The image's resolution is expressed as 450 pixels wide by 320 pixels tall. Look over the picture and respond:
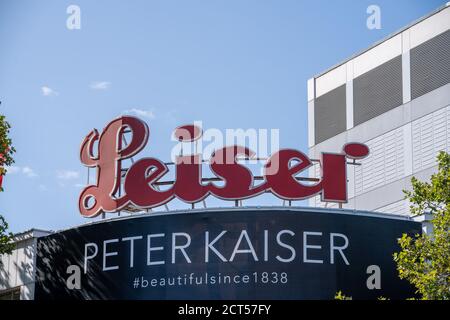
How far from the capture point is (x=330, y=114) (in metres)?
81.6

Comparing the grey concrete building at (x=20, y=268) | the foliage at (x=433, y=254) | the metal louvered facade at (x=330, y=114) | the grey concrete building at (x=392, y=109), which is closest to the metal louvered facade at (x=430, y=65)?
the grey concrete building at (x=392, y=109)

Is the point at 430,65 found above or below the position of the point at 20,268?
above

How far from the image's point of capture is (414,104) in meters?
73.1

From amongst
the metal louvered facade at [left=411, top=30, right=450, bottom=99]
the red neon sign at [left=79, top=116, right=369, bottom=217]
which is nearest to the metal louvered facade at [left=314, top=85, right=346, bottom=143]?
the metal louvered facade at [left=411, top=30, right=450, bottom=99]

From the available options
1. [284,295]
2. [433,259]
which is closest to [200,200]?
[284,295]

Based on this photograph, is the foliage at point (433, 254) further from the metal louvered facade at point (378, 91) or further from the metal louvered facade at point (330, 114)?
the metal louvered facade at point (330, 114)

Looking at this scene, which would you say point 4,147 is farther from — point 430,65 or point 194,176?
point 430,65

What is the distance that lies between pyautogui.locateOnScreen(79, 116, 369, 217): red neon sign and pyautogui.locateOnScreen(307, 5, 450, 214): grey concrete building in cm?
2186

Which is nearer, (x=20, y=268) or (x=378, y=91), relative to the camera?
(x=20, y=268)

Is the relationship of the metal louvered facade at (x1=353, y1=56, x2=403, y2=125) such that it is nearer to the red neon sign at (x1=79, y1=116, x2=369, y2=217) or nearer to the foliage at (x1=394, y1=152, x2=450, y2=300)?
the red neon sign at (x1=79, y1=116, x2=369, y2=217)

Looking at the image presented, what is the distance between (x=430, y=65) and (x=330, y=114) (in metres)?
11.6

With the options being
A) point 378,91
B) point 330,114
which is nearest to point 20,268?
point 378,91

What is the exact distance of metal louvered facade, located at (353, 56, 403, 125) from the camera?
74.9m

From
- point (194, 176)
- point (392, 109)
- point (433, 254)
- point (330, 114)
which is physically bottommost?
point (433, 254)
